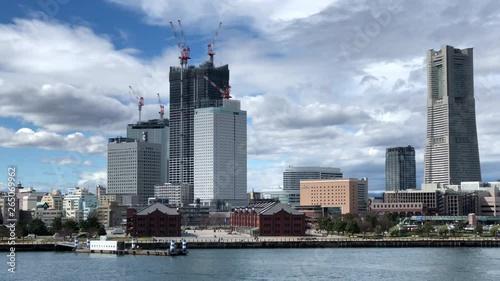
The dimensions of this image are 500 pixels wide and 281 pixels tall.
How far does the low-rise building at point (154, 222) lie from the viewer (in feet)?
418

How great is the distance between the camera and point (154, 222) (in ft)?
423

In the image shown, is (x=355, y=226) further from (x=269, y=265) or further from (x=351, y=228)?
(x=269, y=265)

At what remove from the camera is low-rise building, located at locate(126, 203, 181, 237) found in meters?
128

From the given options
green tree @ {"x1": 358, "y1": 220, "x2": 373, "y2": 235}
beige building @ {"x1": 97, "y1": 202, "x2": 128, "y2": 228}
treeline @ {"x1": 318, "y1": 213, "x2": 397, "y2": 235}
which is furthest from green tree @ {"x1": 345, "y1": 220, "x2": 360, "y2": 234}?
beige building @ {"x1": 97, "y1": 202, "x2": 128, "y2": 228}

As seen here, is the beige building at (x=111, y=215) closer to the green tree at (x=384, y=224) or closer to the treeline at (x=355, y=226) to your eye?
the treeline at (x=355, y=226)

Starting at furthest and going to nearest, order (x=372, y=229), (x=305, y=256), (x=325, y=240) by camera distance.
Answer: (x=372, y=229) → (x=325, y=240) → (x=305, y=256)

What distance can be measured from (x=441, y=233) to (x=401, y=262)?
160ft

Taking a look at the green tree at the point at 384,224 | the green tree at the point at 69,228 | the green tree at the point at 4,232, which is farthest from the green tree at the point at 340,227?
the green tree at the point at 4,232

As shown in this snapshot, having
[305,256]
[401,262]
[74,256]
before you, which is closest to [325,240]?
[305,256]

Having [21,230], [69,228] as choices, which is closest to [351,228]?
[69,228]

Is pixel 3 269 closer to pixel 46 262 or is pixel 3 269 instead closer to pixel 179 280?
pixel 46 262

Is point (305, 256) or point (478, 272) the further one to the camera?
point (305, 256)

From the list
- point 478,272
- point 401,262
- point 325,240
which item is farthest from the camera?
point 325,240

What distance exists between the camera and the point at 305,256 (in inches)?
3743
